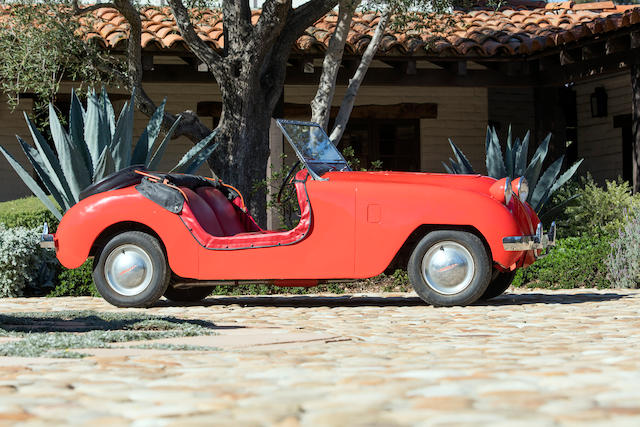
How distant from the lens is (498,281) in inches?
303

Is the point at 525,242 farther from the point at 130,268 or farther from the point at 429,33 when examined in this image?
the point at 429,33

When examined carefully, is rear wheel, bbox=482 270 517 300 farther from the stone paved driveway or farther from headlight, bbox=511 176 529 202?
the stone paved driveway

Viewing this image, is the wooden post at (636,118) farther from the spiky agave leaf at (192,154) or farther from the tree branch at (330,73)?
the spiky agave leaf at (192,154)

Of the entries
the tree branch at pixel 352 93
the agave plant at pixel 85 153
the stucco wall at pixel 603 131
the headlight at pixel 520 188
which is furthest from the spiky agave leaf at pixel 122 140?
the stucco wall at pixel 603 131

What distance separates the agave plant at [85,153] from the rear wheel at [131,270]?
→ 1761 millimetres

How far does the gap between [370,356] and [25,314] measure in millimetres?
3216

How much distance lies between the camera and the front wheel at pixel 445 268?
22.5 ft

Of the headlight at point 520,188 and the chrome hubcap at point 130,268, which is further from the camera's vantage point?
the chrome hubcap at point 130,268

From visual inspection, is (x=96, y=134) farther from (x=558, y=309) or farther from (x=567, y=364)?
(x=567, y=364)

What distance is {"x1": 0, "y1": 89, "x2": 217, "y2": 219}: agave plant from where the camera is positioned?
29.7 feet

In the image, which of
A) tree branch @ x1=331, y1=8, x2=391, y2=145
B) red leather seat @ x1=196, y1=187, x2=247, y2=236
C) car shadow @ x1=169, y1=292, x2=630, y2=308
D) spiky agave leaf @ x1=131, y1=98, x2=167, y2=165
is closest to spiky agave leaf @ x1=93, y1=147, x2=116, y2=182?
spiky agave leaf @ x1=131, y1=98, x2=167, y2=165

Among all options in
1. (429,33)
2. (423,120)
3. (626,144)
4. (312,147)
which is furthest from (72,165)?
(626,144)

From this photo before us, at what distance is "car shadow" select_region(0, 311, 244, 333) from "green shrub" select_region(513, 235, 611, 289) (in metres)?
4.48

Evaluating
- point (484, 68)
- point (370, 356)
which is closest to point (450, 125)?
point (484, 68)
